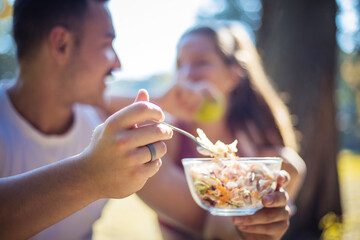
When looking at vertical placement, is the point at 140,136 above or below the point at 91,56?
above

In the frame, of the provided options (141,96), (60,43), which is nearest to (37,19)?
(60,43)

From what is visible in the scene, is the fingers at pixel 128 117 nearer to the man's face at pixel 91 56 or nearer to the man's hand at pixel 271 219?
the man's hand at pixel 271 219

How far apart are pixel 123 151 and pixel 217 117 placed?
2.11 metres

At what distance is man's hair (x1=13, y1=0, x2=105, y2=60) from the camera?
1902mm

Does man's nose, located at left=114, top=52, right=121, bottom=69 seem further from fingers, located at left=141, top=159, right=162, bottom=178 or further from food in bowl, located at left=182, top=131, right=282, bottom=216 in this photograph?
fingers, located at left=141, top=159, right=162, bottom=178

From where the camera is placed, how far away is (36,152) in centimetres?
182

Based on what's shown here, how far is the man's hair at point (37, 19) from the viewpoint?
1.90 m

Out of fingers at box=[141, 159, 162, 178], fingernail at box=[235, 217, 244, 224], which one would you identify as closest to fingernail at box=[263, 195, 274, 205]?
fingernail at box=[235, 217, 244, 224]

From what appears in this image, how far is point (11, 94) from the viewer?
6.27ft

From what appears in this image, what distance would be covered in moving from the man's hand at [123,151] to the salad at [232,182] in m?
0.27

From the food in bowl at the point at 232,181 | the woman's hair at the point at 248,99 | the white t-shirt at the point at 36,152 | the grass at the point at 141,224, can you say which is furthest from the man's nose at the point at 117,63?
the grass at the point at 141,224

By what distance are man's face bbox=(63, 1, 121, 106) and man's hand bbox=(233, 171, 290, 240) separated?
1294 mm

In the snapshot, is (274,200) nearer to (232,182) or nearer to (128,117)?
(232,182)

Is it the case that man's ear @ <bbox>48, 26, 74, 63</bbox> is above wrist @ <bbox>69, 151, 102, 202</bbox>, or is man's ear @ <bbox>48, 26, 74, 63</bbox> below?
above
